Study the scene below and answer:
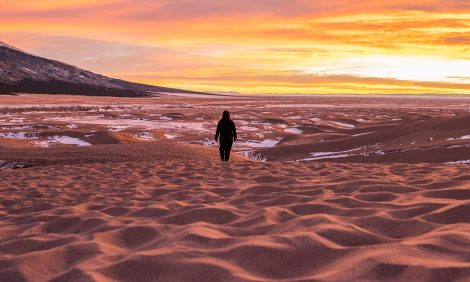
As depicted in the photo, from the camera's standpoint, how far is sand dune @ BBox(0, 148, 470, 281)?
329 centimetres

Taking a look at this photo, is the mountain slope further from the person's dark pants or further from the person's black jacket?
the person's black jacket

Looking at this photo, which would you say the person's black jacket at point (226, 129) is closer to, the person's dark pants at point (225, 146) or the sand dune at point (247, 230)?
→ the person's dark pants at point (225, 146)

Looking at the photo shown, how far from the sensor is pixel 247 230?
444 cm

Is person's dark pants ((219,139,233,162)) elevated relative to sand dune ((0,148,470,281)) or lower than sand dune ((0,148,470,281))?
lower

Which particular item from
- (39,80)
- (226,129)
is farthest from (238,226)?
(39,80)

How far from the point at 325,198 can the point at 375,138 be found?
57.2 feet

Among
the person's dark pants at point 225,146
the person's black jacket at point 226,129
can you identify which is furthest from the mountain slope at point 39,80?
the person's black jacket at point 226,129

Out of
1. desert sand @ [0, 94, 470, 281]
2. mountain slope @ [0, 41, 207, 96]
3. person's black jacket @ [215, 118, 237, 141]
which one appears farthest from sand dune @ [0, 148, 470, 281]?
mountain slope @ [0, 41, 207, 96]

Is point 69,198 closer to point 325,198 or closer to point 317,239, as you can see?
point 325,198

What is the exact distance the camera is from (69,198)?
7098 mm

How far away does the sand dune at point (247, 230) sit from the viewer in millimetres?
3295

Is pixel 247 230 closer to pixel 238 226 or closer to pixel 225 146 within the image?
pixel 238 226

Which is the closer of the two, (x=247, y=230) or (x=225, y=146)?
(x=247, y=230)

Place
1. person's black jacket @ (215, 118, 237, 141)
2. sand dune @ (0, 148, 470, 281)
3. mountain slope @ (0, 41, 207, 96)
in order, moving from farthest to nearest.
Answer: mountain slope @ (0, 41, 207, 96), person's black jacket @ (215, 118, 237, 141), sand dune @ (0, 148, 470, 281)
